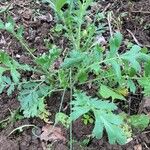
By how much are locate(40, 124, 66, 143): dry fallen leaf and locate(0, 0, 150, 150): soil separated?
27 mm

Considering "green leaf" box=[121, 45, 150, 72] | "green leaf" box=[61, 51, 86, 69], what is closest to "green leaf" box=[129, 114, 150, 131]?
"green leaf" box=[121, 45, 150, 72]

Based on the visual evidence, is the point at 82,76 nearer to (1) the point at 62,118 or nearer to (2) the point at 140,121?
(1) the point at 62,118

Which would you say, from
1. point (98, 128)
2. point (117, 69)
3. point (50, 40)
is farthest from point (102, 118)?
point (50, 40)

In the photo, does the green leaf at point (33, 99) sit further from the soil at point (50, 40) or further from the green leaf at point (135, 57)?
the green leaf at point (135, 57)

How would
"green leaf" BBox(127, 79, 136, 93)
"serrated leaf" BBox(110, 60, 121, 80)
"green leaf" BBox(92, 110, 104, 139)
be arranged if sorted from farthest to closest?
"green leaf" BBox(127, 79, 136, 93) → "serrated leaf" BBox(110, 60, 121, 80) → "green leaf" BBox(92, 110, 104, 139)

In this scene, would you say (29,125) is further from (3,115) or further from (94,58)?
(94,58)

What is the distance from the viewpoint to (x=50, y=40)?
2607 mm

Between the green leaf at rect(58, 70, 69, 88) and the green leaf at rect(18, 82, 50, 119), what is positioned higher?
the green leaf at rect(58, 70, 69, 88)

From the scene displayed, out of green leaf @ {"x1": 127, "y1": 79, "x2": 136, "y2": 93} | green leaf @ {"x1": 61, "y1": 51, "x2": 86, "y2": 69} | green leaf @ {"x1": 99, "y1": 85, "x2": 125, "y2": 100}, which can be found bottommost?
green leaf @ {"x1": 99, "y1": 85, "x2": 125, "y2": 100}

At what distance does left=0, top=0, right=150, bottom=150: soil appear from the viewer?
7.02ft

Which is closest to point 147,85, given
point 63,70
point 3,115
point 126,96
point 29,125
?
point 126,96

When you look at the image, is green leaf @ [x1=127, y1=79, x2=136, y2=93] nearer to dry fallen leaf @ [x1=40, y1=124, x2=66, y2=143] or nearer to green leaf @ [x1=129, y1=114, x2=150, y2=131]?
green leaf @ [x1=129, y1=114, x2=150, y2=131]

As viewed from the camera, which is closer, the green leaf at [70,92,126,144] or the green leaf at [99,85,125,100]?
the green leaf at [70,92,126,144]

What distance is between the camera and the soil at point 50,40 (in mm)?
→ 2141
